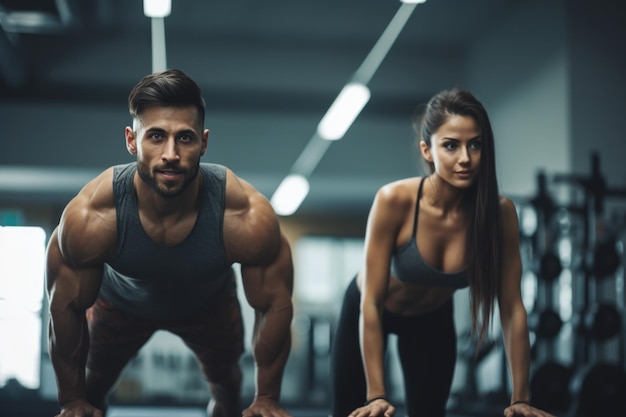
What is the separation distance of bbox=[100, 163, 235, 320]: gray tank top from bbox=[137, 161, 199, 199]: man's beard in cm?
12

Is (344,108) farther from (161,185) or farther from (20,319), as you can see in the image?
(20,319)

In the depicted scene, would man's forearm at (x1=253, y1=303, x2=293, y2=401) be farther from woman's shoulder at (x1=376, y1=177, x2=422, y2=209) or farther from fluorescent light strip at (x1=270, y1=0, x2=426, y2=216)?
fluorescent light strip at (x1=270, y1=0, x2=426, y2=216)

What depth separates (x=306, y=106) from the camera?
8125 millimetres

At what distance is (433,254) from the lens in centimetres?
236

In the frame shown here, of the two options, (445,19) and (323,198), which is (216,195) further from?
(323,198)

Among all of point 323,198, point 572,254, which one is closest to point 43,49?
point 323,198

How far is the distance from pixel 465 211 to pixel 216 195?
0.77 metres

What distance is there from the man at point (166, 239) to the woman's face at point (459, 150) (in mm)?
523

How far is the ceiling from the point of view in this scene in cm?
757

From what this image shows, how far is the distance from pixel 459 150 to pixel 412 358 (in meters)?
0.74

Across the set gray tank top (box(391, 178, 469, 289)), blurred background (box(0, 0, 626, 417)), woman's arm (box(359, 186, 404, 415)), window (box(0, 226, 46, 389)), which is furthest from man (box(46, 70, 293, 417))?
window (box(0, 226, 46, 389))

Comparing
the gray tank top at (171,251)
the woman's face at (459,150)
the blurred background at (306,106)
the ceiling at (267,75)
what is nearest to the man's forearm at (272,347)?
the gray tank top at (171,251)

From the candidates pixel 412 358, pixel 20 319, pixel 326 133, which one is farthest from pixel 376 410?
pixel 20 319

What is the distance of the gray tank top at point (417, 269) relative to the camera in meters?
2.34
